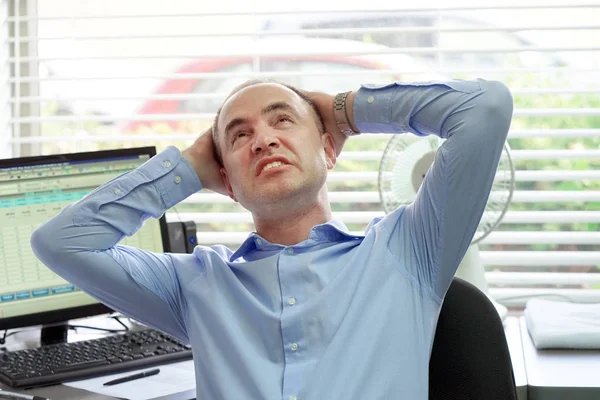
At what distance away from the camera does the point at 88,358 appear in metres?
2.12

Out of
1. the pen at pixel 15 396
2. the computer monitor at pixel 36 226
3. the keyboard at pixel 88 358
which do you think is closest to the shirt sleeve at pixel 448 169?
the keyboard at pixel 88 358

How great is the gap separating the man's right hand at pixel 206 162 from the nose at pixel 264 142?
18cm

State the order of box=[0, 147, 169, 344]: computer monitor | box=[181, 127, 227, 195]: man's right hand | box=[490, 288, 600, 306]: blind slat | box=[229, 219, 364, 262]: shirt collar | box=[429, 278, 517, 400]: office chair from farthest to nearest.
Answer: box=[490, 288, 600, 306]: blind slat < box=[0, 147, 169, 344]: computer monitor < box=[181, 127, 227, 195]: man's right hand < box=[229, 219, 364, 262]: shirt collar < box=[429, 278, 517, 400]: office chair

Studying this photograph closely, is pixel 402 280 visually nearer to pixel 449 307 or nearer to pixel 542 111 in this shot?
pixel 449 307

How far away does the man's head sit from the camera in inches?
73.9

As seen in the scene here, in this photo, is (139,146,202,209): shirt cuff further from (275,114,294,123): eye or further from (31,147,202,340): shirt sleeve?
(275,114,294,123): eye

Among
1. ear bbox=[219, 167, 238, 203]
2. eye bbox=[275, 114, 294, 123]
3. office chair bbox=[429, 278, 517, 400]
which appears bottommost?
office chair bbox=[429, 278, 517, 400]

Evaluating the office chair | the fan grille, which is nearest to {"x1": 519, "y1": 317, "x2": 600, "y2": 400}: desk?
the office chair

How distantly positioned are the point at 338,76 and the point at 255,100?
40.7 inches

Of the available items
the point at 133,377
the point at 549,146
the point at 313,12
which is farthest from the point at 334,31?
the point at 133,377

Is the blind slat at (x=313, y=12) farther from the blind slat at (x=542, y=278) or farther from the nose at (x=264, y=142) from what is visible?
the nose at (x=264, y=142)

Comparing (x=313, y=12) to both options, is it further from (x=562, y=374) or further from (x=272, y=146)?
(x=562, y=374)

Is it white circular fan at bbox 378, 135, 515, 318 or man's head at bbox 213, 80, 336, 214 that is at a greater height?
man's head at bbox 213, 80, 336, 214

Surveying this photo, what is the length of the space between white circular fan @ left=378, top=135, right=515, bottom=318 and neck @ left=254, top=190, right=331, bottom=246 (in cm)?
56
